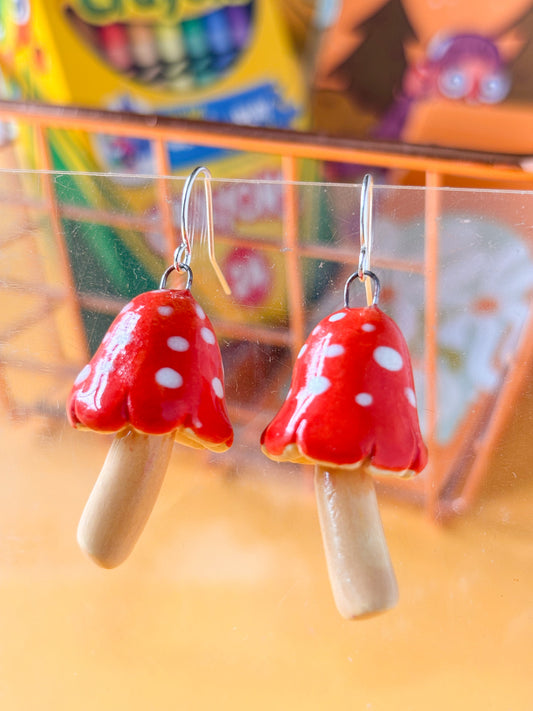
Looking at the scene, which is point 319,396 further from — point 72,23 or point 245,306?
point 72,23

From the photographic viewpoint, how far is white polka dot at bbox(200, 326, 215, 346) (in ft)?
1.13

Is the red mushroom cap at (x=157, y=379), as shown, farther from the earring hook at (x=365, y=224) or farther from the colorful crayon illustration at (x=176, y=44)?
the colorful crayon illustration at (x=176, y=44)

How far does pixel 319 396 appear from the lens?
313 mm

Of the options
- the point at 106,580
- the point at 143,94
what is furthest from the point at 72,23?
the point at 106,580

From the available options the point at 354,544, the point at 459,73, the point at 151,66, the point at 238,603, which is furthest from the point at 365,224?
the point at 459,73

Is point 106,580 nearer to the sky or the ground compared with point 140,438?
nearer to the ground

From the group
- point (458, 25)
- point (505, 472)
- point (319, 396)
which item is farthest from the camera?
point (458, 25)

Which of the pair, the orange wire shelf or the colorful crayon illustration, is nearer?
the orange wire shelf

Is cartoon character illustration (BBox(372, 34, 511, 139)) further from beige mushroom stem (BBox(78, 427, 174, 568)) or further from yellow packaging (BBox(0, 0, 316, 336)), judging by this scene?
beige mushroom stem (BBox(78, 427, 174, 568))

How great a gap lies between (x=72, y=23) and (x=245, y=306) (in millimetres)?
602

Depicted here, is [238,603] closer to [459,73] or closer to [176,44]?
[176,44]

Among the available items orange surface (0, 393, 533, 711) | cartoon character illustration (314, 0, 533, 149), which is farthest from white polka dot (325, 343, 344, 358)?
cartoon character illustration (314, 0, 533, 149)

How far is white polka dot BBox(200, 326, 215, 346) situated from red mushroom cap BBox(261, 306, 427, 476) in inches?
1.9

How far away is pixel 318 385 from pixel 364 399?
0.07 feet
